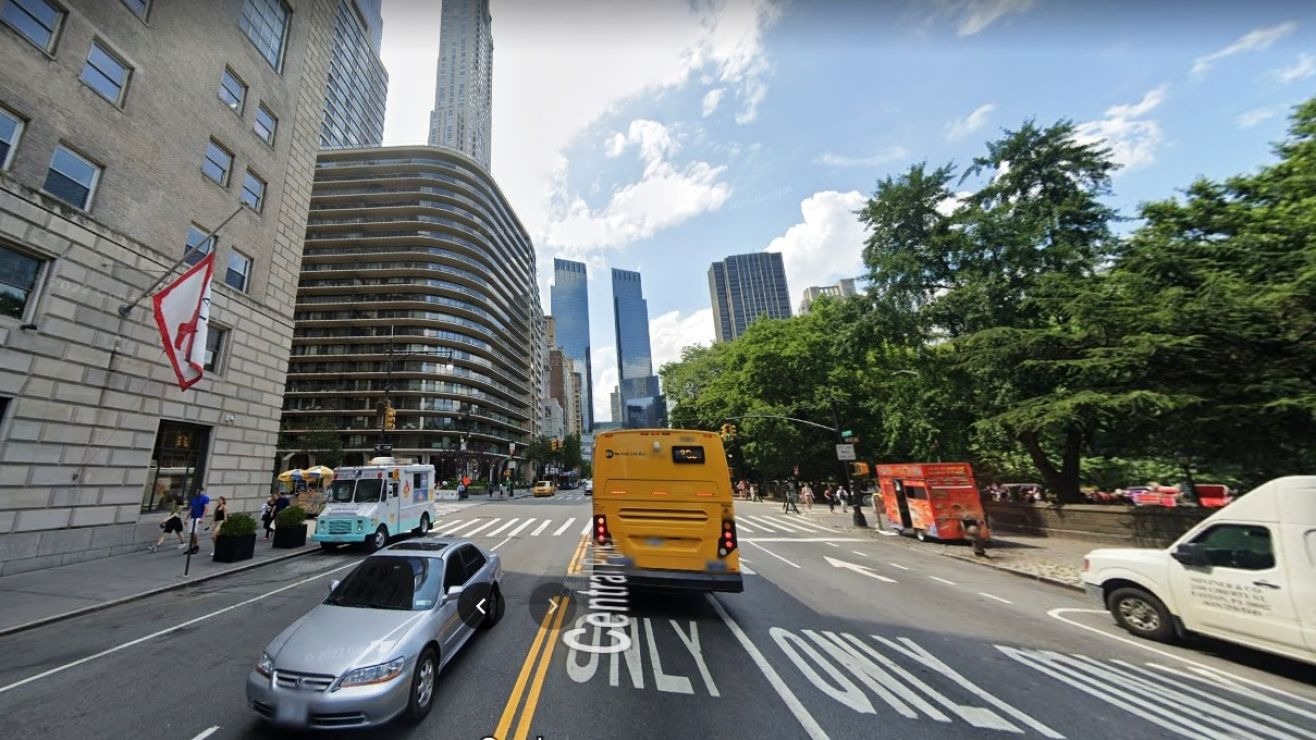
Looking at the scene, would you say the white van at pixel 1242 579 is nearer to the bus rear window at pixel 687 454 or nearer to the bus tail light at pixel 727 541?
the bus tail light at pixel 727 541

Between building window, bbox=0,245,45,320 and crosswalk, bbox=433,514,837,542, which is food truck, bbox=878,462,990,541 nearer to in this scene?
crosswalk, bbox=433,514,837,542

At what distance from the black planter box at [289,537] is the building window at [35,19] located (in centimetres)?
1443

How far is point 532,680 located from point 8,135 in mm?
18106

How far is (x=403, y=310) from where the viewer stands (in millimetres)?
68125

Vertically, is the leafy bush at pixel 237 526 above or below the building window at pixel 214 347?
below

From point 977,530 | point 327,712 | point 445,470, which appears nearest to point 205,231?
point 327,712

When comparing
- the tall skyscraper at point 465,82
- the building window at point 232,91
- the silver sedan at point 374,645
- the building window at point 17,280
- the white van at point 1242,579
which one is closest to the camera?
the silver sedan at point 374,645

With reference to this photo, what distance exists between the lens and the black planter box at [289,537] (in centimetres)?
1468

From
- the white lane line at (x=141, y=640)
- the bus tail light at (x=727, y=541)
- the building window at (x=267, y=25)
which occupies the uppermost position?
the building window at (x=267, y=25)

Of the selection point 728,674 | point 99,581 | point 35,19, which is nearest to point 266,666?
point 728,674

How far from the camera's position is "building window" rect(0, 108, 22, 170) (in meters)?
10.9

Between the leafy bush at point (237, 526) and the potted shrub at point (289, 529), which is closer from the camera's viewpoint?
the leafy bush at point (237, 526)

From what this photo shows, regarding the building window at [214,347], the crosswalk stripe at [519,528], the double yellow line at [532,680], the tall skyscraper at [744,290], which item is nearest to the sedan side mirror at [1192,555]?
the double yellow line at [532,680]

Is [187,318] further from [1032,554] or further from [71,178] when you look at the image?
[1032,554]
